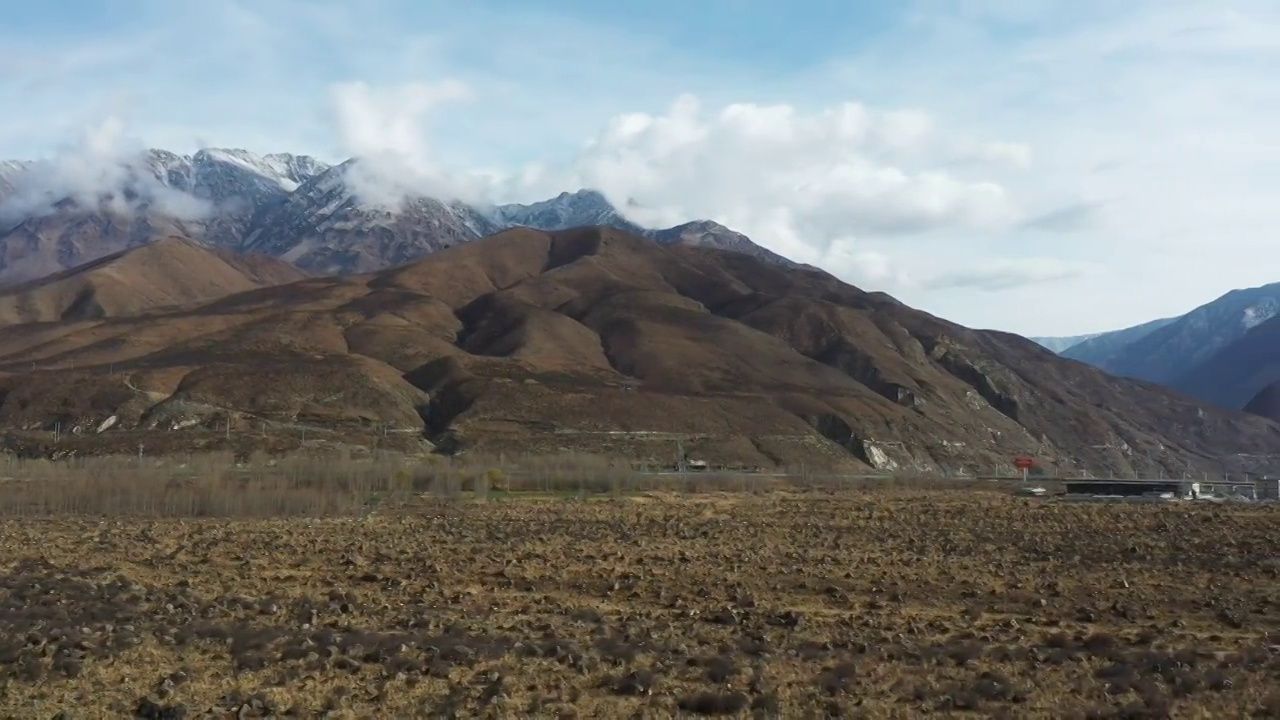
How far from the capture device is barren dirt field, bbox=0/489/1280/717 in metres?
15.5

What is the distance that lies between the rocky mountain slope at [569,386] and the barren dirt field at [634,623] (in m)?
72.6

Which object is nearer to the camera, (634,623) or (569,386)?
(634,623)

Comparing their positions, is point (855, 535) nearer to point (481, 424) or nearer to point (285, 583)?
point (285, 583)

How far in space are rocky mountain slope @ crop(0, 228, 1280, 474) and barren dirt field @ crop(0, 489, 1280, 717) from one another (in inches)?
2857

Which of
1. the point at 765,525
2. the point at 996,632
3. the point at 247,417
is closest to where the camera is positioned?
the point at 996,632

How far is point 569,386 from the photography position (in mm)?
134000

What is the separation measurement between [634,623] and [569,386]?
370 ft

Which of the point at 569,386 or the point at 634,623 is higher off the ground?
the point at 569,386

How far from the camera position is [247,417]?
114 meters

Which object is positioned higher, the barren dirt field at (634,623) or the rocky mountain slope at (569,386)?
the rocky mountain slope at (569,386)

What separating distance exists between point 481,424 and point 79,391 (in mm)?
40865

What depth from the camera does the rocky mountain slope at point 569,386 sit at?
116 m

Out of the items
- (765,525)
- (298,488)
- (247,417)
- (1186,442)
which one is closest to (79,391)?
(247,417)

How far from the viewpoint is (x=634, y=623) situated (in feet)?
70.8
